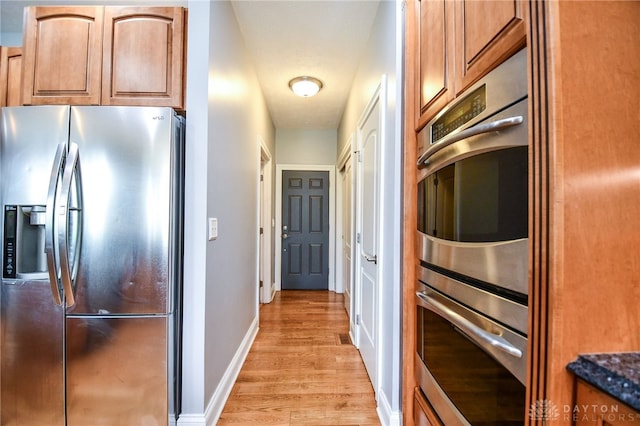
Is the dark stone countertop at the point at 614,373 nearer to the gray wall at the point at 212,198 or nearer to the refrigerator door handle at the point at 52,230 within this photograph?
the gray wall at the point at 212,198

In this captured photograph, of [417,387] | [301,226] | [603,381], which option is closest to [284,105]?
[301,226]

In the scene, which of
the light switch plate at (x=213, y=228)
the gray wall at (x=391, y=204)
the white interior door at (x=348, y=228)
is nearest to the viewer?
the gray wall at (x=391, y=204)

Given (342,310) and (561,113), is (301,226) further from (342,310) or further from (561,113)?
(561,113)

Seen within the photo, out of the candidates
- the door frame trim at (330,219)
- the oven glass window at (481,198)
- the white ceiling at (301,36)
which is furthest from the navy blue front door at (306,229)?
the oven glass window at (481,198)

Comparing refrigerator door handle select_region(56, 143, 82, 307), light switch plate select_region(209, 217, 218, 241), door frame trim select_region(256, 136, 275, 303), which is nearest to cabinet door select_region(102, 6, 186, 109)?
refrigerator door handle select_region(56, 143, 82, 307)

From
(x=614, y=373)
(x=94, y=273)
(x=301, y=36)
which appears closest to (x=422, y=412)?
(x=614, y=373)

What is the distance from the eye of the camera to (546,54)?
55 cm

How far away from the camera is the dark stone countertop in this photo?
0.45 metres

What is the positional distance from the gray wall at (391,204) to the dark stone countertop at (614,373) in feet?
3.02

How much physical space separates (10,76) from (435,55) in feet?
7.89

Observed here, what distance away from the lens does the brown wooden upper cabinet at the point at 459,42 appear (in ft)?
2.11

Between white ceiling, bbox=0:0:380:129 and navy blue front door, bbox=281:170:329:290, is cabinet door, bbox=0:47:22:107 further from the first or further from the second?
navy blue front door, bbox=281:170:329:290

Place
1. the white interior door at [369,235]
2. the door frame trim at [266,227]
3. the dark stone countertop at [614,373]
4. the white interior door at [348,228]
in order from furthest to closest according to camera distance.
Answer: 1. the door frame trim at [266,227]
2. the white interior door at [348,228]
3. the white interior door at [369,235]
4. the dark stone countertop at [614,373]

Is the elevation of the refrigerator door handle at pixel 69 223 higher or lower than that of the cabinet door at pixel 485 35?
lower
